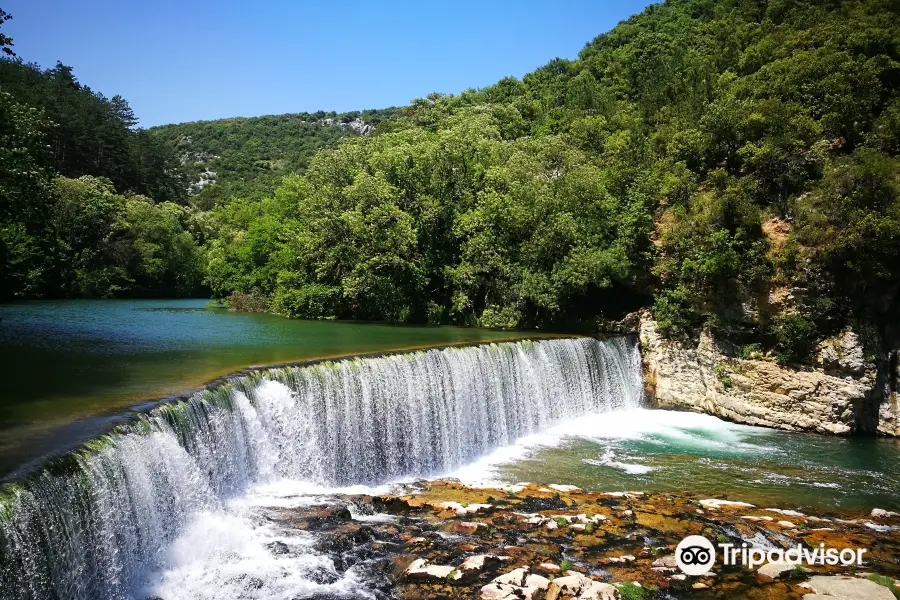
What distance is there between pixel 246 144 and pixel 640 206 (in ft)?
344

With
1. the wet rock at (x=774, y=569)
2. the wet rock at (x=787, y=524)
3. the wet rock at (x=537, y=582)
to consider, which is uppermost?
the wet rock at (x=537, y=582)

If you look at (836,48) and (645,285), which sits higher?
(836,48)

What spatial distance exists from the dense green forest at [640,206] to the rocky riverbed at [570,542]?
8.22 metres

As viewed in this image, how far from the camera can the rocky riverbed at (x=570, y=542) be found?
7074 mm

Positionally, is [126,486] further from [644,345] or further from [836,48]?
[836,48]

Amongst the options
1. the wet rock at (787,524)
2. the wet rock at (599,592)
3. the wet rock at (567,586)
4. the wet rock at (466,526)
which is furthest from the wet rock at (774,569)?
the wet rock at (466,526)

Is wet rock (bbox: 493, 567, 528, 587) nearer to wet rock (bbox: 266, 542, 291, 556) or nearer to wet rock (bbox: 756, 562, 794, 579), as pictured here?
wet rock (bbox: 266, 542, 291, 556)

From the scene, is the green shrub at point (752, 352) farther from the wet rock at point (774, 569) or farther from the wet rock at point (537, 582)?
the wet rock at point (537, 582)

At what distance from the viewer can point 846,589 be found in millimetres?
6891

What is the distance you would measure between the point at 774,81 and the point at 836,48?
313cm

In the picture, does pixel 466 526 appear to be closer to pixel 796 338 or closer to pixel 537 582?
pixel 537 582

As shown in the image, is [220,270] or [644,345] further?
[220,270]

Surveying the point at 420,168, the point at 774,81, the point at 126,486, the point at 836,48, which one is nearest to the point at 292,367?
the point at 126,486

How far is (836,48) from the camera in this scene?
2228 centimetres
